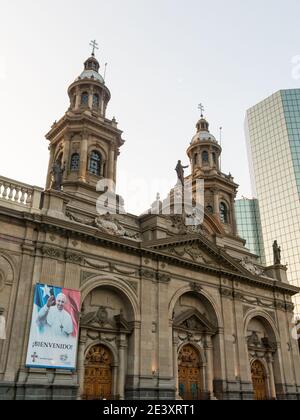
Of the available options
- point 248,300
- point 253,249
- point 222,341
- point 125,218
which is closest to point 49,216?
point 125,218

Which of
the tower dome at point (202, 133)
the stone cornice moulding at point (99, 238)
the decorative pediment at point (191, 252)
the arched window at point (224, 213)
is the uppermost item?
the tower dome at point (202, 133)

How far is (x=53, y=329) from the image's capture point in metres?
23.4

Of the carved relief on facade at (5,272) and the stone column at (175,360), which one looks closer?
the carved relief on facade at (5,272)

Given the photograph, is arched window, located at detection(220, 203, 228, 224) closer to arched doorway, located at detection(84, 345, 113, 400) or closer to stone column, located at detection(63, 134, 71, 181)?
stone column, located at detection(63, 134, 71, 181)

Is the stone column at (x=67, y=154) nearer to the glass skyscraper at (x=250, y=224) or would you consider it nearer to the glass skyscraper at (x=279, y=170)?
the glass skyscraper at (x=279, y=170)

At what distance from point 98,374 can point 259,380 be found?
53.6ft

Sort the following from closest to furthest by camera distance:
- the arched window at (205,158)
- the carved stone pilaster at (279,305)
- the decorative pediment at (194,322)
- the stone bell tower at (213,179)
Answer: the decorative pediment at (194,322), the carved stone pilaster at (279,305), the stone bell tower at (213,179), the arched window at (205,158)

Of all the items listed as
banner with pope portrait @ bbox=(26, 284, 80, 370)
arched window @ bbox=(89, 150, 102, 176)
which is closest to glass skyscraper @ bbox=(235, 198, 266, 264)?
arched window @ bbox=(89, 150, 102, 176)

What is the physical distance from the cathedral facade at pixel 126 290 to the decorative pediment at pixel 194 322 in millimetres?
88

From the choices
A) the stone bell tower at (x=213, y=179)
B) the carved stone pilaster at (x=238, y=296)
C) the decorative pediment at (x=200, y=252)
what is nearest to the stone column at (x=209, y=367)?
the carved stone pilaster at (x=238, y=296)

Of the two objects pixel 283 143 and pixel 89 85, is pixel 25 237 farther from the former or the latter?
pixel 283 143

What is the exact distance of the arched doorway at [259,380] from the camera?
3466 centimetres

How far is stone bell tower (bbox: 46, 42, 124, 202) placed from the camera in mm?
34969

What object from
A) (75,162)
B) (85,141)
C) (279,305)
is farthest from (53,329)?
(279,305)
